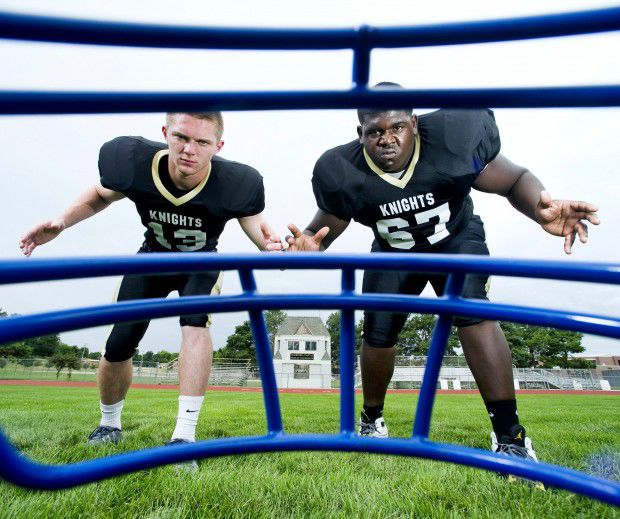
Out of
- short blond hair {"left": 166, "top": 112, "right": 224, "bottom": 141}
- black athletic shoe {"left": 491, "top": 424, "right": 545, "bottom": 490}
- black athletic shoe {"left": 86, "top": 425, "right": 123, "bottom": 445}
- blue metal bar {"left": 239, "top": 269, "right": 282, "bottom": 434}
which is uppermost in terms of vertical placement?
short blond hair {"left": 166, "top": 112, "right": 224, "bottom": 141}

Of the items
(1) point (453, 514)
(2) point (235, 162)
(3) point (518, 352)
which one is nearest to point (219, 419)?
(2) point (235, 162)

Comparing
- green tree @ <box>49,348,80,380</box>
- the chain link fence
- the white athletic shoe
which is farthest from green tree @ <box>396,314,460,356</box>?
the white athletic shoe

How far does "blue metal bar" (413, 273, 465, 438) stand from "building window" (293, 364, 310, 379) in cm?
3370

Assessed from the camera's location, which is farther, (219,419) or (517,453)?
(219,419)

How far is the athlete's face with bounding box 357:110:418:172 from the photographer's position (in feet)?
8.58

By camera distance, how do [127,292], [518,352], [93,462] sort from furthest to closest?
[518,352], [127,292], [93,462]

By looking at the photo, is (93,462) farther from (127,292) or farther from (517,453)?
(127,292)

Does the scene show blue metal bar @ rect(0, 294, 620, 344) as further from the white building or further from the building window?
the building window

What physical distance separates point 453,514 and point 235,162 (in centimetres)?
221

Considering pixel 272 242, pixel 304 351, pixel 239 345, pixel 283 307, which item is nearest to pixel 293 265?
pixel 283 307

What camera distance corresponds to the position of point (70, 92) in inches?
30.2

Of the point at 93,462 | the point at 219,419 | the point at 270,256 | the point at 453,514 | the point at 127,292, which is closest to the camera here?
the point at 270,256

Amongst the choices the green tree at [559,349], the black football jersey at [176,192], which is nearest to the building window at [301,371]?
the green tree at [559,349]

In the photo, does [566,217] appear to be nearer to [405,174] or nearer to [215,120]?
[405,174]
